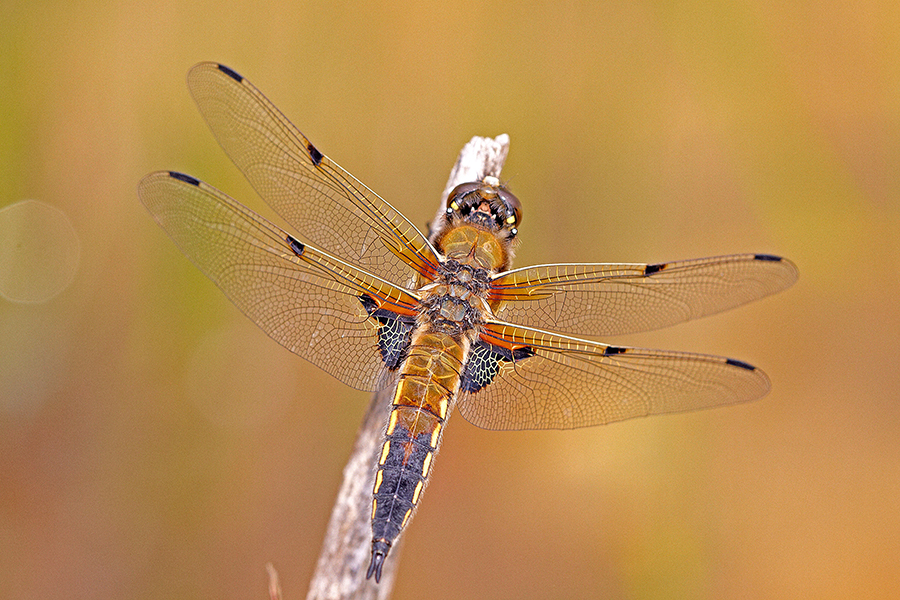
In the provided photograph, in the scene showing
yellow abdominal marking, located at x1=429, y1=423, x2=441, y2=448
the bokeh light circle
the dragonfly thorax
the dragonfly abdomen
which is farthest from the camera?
the bokeh light circle

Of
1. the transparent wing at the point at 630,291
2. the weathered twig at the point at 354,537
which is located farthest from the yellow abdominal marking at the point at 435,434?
the transparent wing at the point at 630,291

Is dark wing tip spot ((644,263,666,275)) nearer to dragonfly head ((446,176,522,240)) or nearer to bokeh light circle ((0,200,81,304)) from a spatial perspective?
dragonfly head ((446,176,522,240))

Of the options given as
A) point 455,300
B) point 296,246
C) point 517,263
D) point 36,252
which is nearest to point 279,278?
point 296,246

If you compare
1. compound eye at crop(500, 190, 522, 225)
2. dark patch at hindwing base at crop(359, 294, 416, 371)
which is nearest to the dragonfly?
dark patch at hindwing base at crop(359, 294, 416, 371)

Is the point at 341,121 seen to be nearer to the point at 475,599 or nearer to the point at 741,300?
the point at 741,300

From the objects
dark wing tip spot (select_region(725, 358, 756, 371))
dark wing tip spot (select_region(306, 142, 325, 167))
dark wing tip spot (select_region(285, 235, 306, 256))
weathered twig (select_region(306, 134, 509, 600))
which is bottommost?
weathered twig (select_region(306, 134, 509, 600))

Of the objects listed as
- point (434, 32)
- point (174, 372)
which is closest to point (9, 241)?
point (174, 372)
